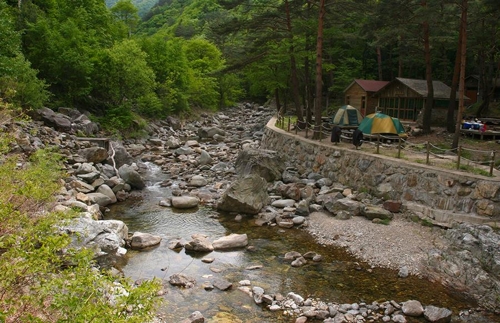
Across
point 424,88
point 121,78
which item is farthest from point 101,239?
Answer: point 424,88

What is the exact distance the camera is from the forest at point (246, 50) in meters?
20.4

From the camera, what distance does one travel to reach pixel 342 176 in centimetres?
1806

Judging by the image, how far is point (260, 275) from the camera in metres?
10.9

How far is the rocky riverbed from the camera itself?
32.0ft

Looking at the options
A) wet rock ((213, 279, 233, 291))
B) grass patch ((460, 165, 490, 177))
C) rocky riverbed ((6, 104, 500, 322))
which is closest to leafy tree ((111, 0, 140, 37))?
rocky riverbed ((6, 104, 500, 322))

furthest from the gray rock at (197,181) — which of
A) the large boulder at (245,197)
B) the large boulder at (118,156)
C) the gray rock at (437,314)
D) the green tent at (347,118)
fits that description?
the gray rock at (437,314)

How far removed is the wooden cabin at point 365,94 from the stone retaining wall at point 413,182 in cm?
1459

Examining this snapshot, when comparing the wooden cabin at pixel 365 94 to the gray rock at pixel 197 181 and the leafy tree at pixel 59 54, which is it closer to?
the gray rock at pixel 197 181

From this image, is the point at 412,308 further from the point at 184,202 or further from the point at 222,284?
the point at 184,202

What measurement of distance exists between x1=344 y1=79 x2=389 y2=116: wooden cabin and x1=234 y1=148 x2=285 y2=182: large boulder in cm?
1548

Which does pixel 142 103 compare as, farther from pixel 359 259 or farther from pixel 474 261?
pixel 474 261

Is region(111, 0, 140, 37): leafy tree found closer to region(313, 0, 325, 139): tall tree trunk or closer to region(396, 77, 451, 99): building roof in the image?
region(396, 77, 451, 99): building roof

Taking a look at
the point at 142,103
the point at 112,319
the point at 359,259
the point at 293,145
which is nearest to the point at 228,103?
the point at 142,103

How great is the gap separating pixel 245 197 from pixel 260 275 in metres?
5.32
